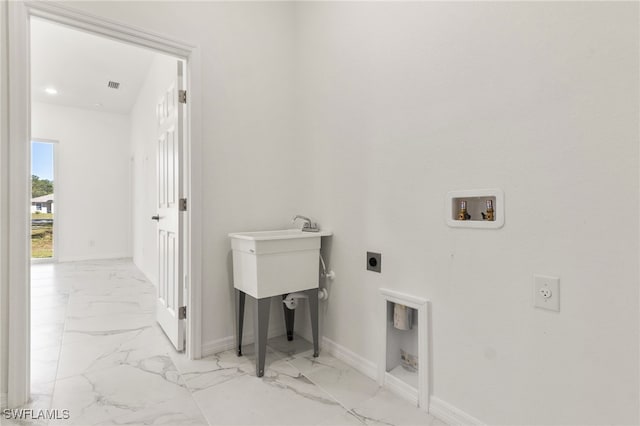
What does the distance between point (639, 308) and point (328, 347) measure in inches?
64.4

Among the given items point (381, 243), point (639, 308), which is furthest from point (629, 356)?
point (381, 243)

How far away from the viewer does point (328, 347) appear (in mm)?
2186

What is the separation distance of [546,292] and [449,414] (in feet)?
2.39

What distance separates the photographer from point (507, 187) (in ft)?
4.16

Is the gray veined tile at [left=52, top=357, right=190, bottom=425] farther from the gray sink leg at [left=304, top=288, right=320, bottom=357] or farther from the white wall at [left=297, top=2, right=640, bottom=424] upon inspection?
the white wall at [left=297, top=2, right=640, bottom=424]

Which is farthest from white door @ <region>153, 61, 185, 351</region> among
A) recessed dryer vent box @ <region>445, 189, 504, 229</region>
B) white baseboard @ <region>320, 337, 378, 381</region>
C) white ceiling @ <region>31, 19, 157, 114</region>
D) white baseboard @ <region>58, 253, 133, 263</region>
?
white baseboard @ <region>58, 253, 133, 263</region>

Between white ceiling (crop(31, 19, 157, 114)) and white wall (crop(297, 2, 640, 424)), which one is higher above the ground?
white ceiling (crop(31, 19, 157, 114))

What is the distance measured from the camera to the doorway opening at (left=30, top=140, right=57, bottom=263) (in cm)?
573

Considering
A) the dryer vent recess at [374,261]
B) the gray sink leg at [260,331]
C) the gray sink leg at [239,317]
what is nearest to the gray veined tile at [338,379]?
the gray sink leg at [260,331]

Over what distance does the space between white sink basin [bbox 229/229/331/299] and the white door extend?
0.41m

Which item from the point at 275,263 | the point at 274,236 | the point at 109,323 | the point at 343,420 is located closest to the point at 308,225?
the point at 274,236

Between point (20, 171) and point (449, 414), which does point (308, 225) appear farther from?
point (20, 171)

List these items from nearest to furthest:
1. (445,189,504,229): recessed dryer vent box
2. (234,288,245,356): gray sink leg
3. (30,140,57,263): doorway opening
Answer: (445,189,504,229): recessed dryer vent box
(234,288,245,356): gray sink leg
(30,140,57,263): doorway opening

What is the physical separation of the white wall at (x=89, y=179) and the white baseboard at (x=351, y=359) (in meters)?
5.72
